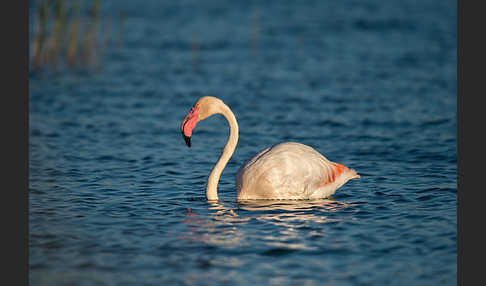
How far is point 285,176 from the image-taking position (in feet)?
27.4

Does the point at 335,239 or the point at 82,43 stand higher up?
the point at 82,43

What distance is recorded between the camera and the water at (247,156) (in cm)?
643

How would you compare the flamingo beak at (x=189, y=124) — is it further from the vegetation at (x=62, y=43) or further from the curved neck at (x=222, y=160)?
the vegetation at (x=62, y=43)

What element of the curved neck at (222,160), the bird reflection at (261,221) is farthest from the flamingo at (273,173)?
the bird reflection at (261,221)

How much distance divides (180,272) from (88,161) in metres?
4.87

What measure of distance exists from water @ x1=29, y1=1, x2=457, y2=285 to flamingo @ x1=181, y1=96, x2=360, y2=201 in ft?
0.55

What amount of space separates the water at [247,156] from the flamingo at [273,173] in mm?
167

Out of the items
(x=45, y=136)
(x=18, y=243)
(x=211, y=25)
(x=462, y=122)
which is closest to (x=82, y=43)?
(x=211, y=25)

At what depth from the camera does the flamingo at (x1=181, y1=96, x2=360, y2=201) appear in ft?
27.3

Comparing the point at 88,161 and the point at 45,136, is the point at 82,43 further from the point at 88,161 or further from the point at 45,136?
the point at 88,161

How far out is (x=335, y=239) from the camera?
23.0ft

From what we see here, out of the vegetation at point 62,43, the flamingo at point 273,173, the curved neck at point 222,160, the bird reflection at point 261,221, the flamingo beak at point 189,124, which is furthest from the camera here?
the vegetation at point 62,43

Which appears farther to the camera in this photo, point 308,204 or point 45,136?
point 45,136

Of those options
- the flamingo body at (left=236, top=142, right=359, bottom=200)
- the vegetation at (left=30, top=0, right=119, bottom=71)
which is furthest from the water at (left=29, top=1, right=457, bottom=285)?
the vegetation at (left=30, top=0, right=119, bottom=71)
